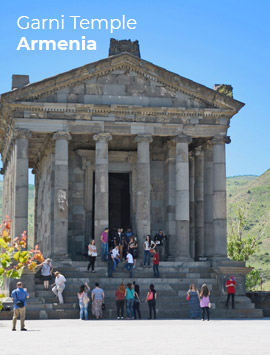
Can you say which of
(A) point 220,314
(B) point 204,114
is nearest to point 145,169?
(B) point 204,114

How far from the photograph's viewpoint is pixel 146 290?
30.7 meters

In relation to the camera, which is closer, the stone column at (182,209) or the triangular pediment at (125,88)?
the triangular pediment at (125,88)

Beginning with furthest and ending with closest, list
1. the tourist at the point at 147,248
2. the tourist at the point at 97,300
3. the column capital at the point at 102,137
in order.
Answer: the column capital at the point at 102,137
the tourist at the point at 147,248
the tourist at the point at 97,300

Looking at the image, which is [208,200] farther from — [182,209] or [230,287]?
[230,287]

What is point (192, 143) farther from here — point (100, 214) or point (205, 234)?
point (100, 214)

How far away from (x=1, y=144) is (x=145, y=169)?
11290 millimetres

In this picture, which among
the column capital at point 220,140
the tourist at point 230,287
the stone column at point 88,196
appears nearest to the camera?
the tourist at point 230,287

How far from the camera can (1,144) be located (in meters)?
42.0

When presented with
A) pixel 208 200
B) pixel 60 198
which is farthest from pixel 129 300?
pixel 208 200

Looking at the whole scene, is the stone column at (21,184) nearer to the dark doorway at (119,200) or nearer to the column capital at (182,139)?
the column capital at (182,139)

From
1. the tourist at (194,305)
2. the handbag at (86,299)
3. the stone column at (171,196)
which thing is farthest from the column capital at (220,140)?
the handbag at (86,299)

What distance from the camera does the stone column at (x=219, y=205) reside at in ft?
113

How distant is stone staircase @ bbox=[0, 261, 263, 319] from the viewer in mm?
28672
